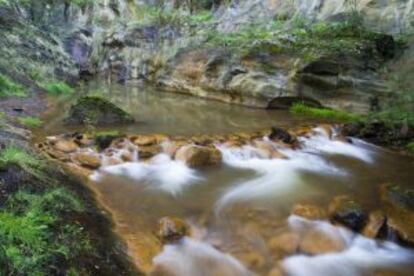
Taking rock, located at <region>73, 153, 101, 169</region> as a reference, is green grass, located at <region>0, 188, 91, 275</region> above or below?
above

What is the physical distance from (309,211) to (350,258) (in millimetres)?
921

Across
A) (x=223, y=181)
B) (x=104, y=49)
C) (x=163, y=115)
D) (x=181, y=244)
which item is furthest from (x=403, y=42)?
(x=104, y=49)

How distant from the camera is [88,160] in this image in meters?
7.54

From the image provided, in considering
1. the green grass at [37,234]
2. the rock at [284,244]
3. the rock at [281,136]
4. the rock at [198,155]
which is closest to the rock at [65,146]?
the rock at [198,155]

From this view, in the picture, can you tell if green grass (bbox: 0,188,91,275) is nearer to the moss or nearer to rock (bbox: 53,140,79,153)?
rock (bbox: 53,140,79,153)

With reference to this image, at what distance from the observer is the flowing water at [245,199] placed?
4.82 metres

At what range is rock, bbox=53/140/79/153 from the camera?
7945 mm

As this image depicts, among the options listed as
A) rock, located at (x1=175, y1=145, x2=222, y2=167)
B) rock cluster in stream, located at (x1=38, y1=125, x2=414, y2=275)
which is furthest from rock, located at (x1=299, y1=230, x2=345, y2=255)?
rock, located at (x1=175, y1=145, x2=222, y2=167)

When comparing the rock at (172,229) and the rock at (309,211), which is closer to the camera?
the rock at (172,229)

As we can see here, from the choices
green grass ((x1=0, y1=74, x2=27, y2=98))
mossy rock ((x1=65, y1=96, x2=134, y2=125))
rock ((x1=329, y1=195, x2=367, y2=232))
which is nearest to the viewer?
rock ((x1=329, y1=195, x2=367, y2=232))

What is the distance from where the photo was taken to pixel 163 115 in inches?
498

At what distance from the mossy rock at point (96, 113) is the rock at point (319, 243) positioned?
6751mm

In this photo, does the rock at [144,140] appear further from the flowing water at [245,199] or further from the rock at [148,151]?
the flowing water at [245,199]

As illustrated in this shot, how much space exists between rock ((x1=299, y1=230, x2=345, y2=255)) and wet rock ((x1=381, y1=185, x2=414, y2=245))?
0.76m
